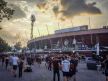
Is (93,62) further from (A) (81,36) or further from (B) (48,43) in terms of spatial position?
(B) (48,43)

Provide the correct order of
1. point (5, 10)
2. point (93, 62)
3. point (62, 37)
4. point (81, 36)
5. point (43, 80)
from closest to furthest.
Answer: point (43, 80)
point (5, 10)
point (93, 62)
point (81, 36)
point (62, 37)

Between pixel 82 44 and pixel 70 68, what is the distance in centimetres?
7990

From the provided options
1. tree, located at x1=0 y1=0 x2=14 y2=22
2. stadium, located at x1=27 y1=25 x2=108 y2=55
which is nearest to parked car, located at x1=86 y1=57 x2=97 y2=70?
tree, located at x1=0 y1=0 x2=14 y2=22

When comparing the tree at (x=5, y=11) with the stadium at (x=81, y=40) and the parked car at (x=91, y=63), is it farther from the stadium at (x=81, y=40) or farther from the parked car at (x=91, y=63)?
the stadium at (x=81, y=40)

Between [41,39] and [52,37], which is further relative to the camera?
[41,39]

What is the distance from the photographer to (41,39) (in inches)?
4823

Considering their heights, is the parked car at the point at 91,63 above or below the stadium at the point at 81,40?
below

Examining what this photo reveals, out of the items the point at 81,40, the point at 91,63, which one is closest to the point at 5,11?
the point at 91,63

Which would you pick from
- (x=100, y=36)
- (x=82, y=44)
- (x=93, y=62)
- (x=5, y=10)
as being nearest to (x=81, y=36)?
(x=82, y=44)

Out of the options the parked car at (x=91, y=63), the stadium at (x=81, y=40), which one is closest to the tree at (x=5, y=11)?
the parked car at (x=91, y=63)

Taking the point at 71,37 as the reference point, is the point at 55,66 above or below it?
below

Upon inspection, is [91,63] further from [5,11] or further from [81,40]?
[81,40]

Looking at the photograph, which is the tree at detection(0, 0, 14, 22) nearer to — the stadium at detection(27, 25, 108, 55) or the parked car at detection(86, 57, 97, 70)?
the parked car at detection(86, 57, 97, 70)

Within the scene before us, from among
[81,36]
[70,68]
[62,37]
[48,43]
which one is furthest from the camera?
[48,43]
